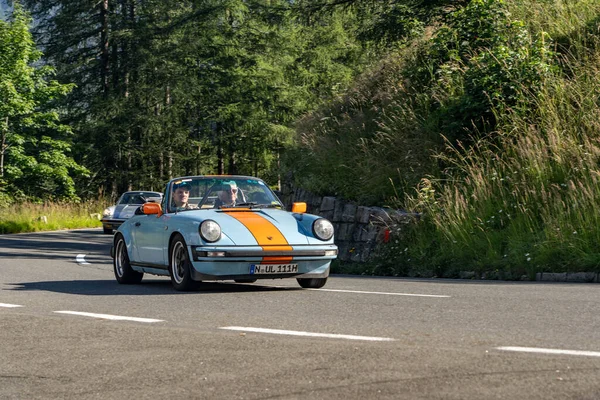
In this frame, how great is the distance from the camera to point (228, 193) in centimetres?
1252

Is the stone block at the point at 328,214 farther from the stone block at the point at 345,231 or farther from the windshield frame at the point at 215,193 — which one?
the windshield frame at the point at 215,193

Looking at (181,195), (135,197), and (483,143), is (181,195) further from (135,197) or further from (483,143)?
(135,197)

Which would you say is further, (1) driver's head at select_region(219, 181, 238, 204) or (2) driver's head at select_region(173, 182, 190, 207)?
(2) driver's head at select_region(173, 182, 190, 207)

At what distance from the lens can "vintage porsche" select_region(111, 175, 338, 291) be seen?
440 inches

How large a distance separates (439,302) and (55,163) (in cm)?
4087

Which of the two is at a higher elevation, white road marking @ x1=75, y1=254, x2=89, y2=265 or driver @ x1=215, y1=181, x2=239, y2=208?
driver @ x1=215, y1=181, x2=239, y2=208

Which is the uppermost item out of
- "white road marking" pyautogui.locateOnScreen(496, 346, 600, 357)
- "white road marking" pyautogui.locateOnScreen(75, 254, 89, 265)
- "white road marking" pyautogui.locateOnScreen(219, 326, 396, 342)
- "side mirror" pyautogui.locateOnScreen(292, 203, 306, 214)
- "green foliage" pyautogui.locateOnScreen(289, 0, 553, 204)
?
"green foliage" pyautogui.locateOnScreen(289, 0, 553, 204)

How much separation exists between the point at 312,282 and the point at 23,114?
38.3m

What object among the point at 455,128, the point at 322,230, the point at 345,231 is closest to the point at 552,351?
the point at 322,230

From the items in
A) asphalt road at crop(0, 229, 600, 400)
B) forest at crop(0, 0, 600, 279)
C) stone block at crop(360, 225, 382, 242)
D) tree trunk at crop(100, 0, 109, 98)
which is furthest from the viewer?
tree trunk at crop(100, 0, 109, 98)

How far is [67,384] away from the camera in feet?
20.2

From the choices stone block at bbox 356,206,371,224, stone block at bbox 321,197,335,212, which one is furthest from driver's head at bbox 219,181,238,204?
stone block at bbox 321,197,335,212

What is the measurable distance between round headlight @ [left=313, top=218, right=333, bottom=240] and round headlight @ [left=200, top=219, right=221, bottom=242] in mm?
1180

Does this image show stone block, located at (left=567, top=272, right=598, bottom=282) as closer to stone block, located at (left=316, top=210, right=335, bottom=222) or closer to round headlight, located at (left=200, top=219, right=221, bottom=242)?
round headlight, located at (left=200, top=219, right=221, bottom=242)
